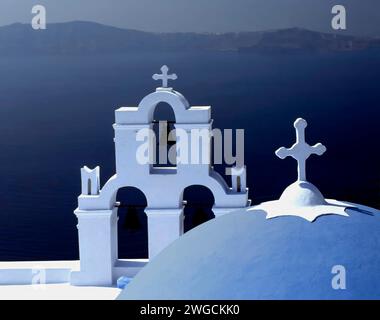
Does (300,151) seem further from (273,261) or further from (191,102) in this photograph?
(191,102)

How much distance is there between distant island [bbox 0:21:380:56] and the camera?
24.2 metres

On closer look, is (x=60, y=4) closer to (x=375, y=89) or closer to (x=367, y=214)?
(x=375, y=89)

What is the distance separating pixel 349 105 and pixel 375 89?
0.91m

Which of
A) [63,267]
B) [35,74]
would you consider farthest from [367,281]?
[35,74]

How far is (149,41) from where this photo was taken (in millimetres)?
23875

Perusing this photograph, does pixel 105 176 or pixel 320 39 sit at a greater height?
pixel 320 39

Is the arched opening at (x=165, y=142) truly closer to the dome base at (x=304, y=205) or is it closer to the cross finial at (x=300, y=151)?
the cross finial at (x=300, y=151)

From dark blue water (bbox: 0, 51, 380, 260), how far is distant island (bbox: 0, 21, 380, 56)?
18.6 inches

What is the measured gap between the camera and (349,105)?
2522cm

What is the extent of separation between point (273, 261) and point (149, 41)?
1910 cm

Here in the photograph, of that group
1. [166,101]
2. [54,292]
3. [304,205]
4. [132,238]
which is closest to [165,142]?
[166,101]

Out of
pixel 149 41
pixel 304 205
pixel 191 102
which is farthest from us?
pixel 191 102

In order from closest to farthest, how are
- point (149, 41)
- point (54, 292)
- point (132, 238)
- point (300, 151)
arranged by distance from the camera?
point (300, 151), point (54, 292), point (132, 238), point (149, 41)

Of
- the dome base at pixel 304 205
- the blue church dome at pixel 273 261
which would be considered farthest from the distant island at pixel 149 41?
the blue church dome at pixel 273 261
